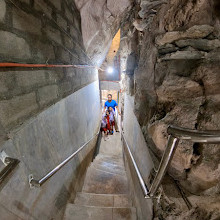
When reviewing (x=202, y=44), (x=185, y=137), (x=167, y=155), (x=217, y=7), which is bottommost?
(x=167, y=155)

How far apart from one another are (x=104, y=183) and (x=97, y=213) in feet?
2.29

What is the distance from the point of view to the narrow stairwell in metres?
1.70

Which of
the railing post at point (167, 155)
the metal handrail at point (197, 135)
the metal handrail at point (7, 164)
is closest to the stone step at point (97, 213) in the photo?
the railing post at point (167, 155)

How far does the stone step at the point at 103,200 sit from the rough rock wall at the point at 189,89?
0.96m

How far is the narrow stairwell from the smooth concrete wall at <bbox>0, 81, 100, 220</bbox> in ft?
0.67

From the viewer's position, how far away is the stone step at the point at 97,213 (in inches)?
66.0

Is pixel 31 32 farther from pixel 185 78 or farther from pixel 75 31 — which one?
pixel 185 78

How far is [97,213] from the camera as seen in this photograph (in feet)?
5.64

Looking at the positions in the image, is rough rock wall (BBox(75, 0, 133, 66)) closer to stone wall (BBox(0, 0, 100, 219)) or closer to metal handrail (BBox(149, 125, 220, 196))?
stone wall (BBox(0, 0, 100, 219))

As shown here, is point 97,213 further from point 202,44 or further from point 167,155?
point 202,44

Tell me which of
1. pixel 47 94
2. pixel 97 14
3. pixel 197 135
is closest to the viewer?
pixel 197 135

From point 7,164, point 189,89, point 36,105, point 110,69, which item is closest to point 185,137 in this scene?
point 189,89

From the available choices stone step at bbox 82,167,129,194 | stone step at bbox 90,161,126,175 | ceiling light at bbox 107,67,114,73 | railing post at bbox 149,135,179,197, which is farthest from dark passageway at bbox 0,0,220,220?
ceiling light at bbox 107,67,114,73

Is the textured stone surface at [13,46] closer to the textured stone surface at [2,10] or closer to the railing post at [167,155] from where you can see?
the textured stone surface at [2,10]
